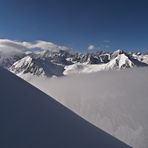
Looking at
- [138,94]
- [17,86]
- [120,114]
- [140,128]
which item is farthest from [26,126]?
[138,94]

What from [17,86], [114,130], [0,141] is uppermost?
[17,86]

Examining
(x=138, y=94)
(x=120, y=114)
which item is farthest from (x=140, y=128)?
(x=138, y=94)

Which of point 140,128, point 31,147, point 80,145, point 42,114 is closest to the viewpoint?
point 31,147

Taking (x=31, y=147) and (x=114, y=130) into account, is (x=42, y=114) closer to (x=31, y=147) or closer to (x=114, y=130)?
(x=31, y=147)

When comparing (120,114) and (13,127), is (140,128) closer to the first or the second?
(120,114)

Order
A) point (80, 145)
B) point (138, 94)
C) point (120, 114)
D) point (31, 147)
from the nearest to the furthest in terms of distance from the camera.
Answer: point (31, 147) < point (80, 145) < point (120, 114) < point (138, 94)

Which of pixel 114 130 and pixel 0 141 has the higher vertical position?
pixel 0 141

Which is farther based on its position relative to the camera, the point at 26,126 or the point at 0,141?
the point at 26,126
